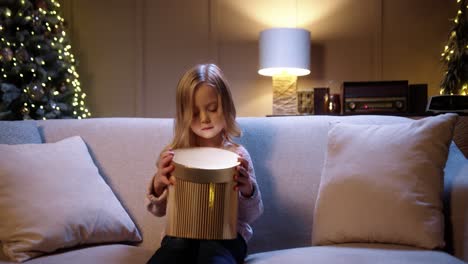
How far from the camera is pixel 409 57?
3396 mm

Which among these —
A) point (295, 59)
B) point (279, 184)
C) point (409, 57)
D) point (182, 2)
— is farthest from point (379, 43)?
point (279, 184)

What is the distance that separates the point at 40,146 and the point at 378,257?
1126 mm

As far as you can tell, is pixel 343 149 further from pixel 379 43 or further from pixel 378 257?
pixel 379 43

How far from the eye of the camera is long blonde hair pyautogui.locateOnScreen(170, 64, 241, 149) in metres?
1.24

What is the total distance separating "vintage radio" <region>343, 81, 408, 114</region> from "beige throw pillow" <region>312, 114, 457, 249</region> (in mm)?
1505

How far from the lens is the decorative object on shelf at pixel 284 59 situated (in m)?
2.88

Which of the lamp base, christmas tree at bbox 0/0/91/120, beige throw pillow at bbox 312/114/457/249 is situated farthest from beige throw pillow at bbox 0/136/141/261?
the lamp base

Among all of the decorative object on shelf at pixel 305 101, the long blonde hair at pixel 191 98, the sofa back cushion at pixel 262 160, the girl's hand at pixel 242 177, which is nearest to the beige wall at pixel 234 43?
the decorative object on shelf at pixel 305 101

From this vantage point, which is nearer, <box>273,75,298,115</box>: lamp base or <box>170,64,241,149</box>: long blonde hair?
<box>170,64,241,149</box>: long blonde hair

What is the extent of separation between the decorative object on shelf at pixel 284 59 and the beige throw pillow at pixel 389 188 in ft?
5.13

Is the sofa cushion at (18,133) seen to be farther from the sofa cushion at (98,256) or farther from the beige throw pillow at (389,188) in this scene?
the beige throw pillow at (389,188)

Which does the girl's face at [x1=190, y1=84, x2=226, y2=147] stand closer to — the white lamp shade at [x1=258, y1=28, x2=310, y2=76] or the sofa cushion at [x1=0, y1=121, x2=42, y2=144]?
the sofa cushion at [x1=0, y1=121, x2=42, y2=144]

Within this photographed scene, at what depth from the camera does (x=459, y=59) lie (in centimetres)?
279

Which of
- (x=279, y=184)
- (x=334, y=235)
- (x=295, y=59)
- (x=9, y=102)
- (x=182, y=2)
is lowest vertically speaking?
(x=334, y=235)
